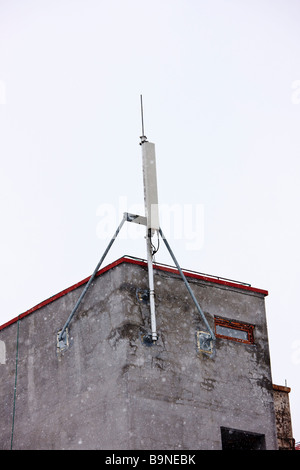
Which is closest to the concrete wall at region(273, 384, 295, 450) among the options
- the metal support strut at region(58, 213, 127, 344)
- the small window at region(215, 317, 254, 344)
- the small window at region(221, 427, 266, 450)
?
the small window at region(221, 427, 266, 450)

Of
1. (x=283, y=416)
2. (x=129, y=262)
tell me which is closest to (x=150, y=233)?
(x=129, y=262)

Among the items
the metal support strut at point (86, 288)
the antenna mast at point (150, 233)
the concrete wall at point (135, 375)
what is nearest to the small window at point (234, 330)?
the concrete wall at point (135, 375)

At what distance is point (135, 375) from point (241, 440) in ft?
13.1

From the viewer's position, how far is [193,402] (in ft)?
73.9

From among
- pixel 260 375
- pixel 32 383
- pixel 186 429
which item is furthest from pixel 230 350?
pixel 32 383

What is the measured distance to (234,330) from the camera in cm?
2430

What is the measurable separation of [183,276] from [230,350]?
2.55 metres

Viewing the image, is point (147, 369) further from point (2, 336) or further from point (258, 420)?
point (2, 336)

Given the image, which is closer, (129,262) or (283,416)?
(129,262)

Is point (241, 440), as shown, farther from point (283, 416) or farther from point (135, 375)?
point (283, 416)

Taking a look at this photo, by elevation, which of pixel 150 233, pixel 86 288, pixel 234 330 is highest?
pixel 150 233

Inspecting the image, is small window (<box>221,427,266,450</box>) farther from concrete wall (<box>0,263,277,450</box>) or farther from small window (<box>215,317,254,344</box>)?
small window (<box>215,317,254,344</box>)

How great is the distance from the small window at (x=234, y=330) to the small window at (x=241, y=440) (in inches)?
101
